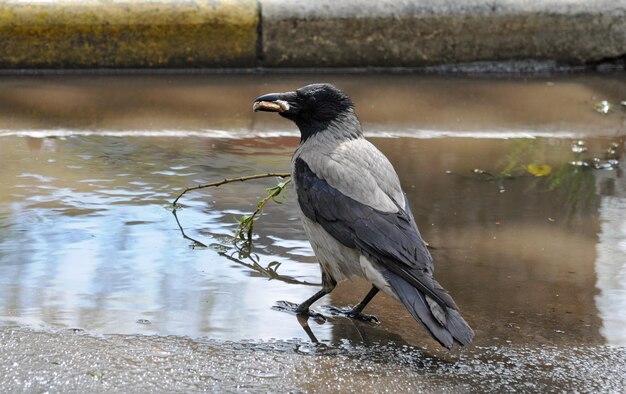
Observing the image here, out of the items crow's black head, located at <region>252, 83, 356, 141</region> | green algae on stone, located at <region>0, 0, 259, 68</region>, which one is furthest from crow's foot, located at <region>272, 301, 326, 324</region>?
green algae on stone, located at <region>0, 0, 259, 68</region>

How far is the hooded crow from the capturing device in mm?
3719

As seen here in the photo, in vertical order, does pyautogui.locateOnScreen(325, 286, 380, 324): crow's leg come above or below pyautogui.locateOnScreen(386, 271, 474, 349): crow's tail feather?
below

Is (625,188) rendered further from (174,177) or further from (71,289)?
(71,289)

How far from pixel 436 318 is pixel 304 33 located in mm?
5254

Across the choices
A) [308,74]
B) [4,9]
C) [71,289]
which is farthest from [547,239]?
[4,9]

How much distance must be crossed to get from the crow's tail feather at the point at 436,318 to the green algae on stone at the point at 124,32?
200 inches

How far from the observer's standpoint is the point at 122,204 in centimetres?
532

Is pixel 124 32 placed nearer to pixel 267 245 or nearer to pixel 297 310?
pixel 267 245

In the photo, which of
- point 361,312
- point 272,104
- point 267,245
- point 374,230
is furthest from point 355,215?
point 267,245

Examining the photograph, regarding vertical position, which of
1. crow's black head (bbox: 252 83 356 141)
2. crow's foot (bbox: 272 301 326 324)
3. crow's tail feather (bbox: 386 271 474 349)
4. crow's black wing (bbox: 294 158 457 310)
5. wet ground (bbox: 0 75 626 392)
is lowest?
crow's foot (bbox: 272 301 326 324)

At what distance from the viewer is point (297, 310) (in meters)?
4.21

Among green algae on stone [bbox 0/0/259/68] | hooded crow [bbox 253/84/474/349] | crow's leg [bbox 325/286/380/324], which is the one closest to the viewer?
hooded crow [bbox 253/84/474/349]

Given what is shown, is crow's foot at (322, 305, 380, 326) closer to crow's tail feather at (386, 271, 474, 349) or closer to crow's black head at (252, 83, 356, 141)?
crow's tail feather at (386, 271, 474, 349)

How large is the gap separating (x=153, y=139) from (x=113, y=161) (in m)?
0.55
